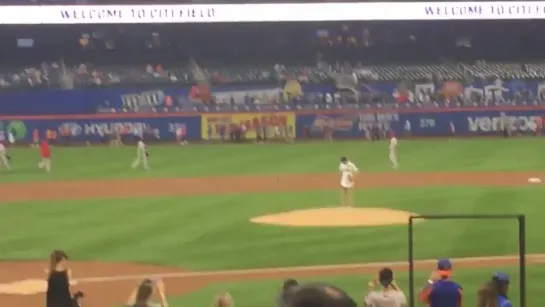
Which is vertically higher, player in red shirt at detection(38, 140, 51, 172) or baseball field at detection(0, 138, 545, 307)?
player in red shirt at detection(38, 140, 51, 172)

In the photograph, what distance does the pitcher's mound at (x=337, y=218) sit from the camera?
2295 cm

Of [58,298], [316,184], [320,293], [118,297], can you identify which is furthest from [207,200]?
[320,293]

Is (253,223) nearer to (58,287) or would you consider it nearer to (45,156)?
(58,287)

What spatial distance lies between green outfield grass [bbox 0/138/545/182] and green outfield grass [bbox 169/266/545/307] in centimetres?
1989

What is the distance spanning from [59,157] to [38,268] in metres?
27.1

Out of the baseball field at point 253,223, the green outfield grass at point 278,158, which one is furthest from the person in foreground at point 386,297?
the green outfield grass at point 278,158

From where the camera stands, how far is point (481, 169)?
1409 inches

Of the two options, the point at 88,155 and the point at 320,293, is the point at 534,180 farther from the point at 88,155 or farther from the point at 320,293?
the point at 320,293

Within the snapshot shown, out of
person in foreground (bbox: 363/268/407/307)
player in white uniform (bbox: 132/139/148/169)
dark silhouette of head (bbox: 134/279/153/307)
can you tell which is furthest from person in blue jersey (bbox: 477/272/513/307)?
player in white uniform (bbox: 132/139/148/169)

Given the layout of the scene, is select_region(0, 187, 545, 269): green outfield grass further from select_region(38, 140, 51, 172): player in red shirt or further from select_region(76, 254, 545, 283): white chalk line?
select_region(38, 140, 51, 172): player in red shirt

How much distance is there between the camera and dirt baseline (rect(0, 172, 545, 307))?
1634 centimetres

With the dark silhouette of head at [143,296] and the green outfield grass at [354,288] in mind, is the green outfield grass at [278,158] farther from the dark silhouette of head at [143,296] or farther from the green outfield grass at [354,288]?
the dark silhouette of head at [143,296]

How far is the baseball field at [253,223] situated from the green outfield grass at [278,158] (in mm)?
181


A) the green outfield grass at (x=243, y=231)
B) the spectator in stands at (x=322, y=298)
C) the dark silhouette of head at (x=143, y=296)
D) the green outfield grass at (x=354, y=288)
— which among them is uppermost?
the spectator in stands at (x=322, y=298)
